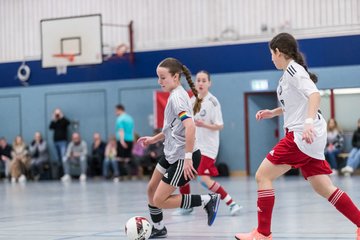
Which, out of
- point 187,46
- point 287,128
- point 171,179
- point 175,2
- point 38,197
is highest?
point 175,2

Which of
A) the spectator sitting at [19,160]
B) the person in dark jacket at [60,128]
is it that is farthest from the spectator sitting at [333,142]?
the spectator sitting at [19,160]

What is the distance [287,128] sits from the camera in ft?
20.5

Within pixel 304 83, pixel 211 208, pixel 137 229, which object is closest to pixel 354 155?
pixel 211 208

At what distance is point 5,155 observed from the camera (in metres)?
23.9

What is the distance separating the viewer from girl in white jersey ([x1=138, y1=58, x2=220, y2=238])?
6.93 metres

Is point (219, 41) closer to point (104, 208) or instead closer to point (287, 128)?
point (104, 208)

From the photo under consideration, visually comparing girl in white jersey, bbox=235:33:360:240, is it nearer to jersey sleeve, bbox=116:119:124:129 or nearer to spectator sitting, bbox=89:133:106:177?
jersey sleeve, bbox=116:119:124:129

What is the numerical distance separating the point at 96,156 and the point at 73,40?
3661 millimetres

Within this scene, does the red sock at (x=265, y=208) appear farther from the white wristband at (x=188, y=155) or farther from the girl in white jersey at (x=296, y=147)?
the white wristband at (x=188, y=155)

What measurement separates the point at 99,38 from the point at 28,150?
4600 millimetres

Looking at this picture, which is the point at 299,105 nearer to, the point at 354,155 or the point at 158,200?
the point at 158,200

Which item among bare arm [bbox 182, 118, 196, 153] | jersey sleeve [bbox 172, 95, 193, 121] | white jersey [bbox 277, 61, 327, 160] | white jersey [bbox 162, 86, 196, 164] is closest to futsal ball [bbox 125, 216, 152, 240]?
white jersey [bbox 162, 86, 196, 164]

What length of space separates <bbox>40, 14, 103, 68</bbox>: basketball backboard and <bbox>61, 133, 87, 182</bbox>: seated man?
7.98 ft

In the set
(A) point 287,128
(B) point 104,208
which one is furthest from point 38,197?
(A) point 287,128
